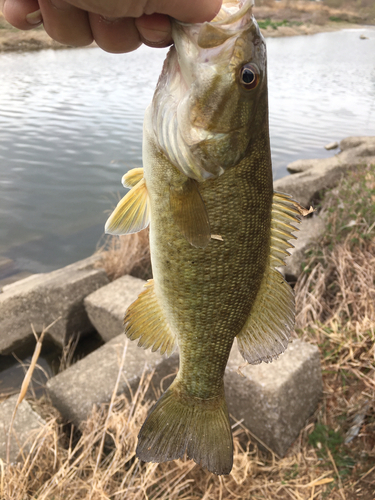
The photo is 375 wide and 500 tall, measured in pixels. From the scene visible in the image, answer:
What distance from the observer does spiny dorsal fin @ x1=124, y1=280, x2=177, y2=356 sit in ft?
4.91

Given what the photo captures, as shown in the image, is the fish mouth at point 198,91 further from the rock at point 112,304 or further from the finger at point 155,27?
the rock at point 112,304

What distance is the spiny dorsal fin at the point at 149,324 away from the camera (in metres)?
1.50

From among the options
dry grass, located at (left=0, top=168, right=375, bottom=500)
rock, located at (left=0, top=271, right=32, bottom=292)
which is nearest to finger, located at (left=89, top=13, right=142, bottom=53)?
dry grass, located at (left=0, top=168, right=375, bottom=500)

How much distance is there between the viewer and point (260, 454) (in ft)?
10.5

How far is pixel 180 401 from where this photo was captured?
1541 millimetres

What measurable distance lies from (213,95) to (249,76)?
13cm

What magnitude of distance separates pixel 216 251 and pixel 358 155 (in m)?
8.93

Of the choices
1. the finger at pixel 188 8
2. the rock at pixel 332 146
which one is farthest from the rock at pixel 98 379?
Answer: the rock at pixel 332 146

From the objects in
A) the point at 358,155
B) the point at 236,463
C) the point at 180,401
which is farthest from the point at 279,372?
the point at 358,155

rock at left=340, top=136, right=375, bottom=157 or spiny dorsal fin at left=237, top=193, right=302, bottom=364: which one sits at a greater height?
spiny dorsal fin at left=237, top=193, right=302, bottom=364

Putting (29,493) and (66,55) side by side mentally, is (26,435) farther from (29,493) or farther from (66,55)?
(66,55)

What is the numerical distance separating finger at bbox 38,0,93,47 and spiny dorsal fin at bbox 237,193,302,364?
3.47ft

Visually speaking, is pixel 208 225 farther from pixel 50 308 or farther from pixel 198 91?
pixel 50 308

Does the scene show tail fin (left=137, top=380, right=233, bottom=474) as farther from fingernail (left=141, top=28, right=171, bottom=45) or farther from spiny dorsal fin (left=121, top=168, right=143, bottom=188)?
fingernail (left=141, top=28, right=171, bottom=45)
